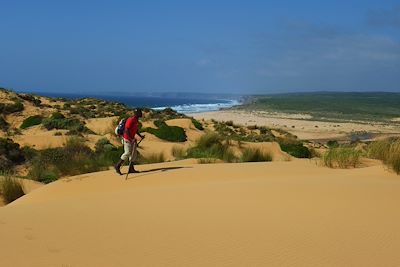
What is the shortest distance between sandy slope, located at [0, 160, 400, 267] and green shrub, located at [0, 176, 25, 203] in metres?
3.50

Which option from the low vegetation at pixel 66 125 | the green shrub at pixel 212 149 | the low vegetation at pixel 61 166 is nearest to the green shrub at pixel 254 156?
the green shrub at pixel 212 149

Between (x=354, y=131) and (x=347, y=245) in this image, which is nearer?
(x=347, y=245)

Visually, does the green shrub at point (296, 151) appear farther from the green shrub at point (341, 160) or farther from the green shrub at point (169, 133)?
the green shrub at point (341, 160)

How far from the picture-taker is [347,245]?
5.01 m

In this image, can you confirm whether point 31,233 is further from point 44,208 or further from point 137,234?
point 44,208

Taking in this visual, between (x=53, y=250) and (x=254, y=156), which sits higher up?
(x=53, y=250)

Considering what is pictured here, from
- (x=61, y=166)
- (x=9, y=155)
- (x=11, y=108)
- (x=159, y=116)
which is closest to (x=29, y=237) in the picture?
(x=61, y=166)

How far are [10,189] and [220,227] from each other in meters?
6.70

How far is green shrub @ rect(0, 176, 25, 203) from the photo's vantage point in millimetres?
10594

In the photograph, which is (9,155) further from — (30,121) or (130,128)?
(30,121)

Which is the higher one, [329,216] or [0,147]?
[329,216]

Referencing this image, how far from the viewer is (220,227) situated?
5.68 metres

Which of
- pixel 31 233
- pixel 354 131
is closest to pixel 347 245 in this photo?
pixel 31 233

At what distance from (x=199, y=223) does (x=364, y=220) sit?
2.03 m
